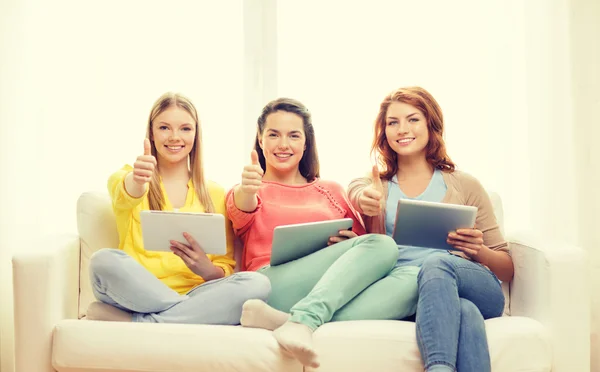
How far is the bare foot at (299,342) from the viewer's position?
1.61 metres

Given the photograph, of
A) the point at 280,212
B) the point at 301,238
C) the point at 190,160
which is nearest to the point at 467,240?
the point at 301,238

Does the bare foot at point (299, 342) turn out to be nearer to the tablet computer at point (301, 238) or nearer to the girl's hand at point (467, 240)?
the tablet computer at point (301, 238)

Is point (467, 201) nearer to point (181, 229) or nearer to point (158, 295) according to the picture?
point (181, 229)

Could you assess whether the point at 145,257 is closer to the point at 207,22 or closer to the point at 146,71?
the point at 146,71

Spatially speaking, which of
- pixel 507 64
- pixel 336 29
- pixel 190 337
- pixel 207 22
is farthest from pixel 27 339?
pixel 507 64

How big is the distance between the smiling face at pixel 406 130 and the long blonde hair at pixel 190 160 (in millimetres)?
644

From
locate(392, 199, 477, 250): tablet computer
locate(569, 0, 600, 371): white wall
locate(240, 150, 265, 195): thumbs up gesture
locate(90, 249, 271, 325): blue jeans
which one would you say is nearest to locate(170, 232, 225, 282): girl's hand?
locate(90, 249, 271, 325): blue jeans

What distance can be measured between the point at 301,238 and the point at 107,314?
59cm

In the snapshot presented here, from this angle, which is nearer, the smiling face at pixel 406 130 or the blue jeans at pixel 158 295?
the blue jeans at pixel 158 295

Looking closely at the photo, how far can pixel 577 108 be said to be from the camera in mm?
2578

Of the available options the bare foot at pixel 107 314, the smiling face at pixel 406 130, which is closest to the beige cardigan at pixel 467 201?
the smiling face at pixel 406 130

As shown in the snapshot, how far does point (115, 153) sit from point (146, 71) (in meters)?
0.37

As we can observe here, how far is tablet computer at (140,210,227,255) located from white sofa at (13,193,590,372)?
265 mm

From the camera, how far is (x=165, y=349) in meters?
1.69
